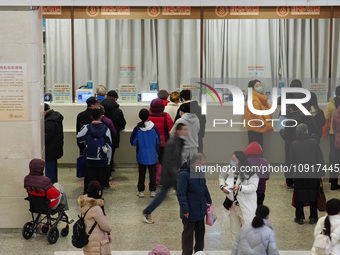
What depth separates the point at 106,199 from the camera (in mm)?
9602

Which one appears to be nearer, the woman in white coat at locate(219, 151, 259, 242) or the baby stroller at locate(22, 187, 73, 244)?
the woman in white coat at locate(219, 151, 259, 242)

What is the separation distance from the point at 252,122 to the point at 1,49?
155 inches

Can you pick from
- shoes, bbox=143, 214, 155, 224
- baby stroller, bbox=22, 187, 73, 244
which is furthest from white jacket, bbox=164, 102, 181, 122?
baby stroller, bbox=22, 187, 73, 244

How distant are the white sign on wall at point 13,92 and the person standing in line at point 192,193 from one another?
2.41m

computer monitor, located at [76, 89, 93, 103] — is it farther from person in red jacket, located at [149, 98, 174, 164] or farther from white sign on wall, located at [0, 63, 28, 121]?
white sign on wall, located at [0, 63, 28, 121]

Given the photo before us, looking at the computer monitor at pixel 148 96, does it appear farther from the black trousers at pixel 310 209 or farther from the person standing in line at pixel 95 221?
the person standing in line at pixel 95 221

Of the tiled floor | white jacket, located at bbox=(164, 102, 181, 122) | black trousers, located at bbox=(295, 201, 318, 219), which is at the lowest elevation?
the tiled floor

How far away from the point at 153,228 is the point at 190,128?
60.7 inches

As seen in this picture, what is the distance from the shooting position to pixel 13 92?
7891mm

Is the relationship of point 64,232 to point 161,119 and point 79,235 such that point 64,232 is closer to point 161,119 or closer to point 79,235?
point 79,235

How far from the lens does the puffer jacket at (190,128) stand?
8.87m

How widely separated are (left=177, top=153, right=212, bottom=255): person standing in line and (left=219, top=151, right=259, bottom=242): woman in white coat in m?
0.36

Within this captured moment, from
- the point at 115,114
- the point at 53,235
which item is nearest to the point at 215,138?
the point at 115,114

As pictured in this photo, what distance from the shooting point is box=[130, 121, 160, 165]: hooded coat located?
30.3ft
